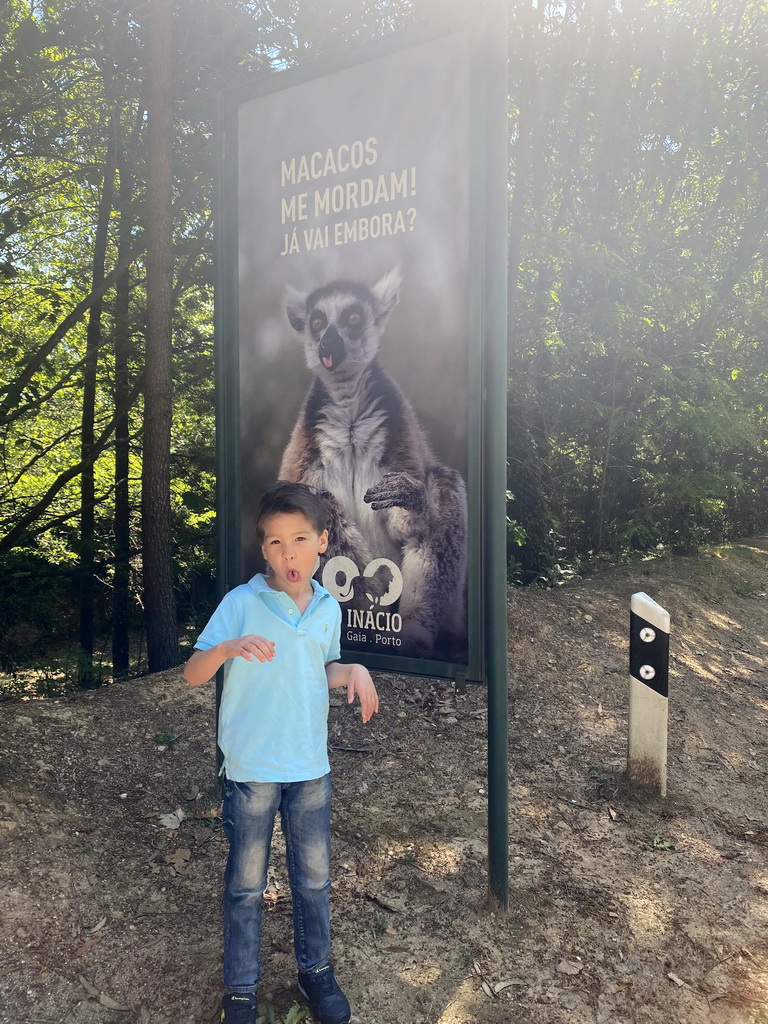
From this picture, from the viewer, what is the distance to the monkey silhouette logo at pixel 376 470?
10.2ft

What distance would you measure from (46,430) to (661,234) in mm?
9353

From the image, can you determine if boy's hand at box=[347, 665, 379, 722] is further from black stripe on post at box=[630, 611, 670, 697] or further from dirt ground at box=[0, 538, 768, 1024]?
black stripe on post at box=[630, 611, 670, 697]

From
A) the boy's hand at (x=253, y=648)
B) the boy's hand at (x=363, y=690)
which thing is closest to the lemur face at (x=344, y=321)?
the boy's hand at (x=363, y=690)

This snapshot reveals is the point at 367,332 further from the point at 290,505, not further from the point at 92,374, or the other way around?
the point at 92,374

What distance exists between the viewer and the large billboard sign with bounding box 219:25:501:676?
3.06 meters

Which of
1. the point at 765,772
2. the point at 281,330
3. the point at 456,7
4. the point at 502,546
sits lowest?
the point at 765,772

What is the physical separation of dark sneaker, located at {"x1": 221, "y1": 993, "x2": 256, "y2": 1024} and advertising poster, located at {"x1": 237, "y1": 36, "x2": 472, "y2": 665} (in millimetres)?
1334

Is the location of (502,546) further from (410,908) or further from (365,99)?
(365,99)

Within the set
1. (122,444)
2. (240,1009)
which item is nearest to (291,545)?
(240,1009)

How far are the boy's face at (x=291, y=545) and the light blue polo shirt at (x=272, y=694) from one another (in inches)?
3.1

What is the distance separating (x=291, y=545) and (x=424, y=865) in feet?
6.08

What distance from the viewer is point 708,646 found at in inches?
275

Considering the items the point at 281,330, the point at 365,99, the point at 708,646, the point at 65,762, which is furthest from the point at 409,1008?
the point at 708,646

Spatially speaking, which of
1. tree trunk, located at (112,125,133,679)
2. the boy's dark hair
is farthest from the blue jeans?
tree trunk, located at (112,125,133,679)
